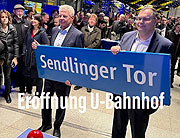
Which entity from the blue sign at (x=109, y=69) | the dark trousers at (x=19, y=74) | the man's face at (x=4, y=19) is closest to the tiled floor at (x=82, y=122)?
the dark trousers at (x=19, y=74)

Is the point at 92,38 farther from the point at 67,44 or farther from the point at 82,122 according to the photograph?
the point at 67,44

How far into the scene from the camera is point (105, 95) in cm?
425

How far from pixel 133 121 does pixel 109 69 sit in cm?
53

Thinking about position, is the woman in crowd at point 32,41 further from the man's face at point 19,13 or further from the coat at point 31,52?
the man's face at point 19,13

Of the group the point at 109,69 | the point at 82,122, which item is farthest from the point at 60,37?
the point at 82,122

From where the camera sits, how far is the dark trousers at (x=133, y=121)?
179 cm

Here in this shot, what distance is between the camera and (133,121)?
71.5 inches

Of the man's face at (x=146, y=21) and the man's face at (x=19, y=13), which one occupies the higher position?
the man's face at (x=19, y=13)

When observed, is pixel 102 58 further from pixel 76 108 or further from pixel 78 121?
pixel 76 108

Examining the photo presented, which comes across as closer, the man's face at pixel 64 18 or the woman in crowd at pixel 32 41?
the man's face at pixel 64 18

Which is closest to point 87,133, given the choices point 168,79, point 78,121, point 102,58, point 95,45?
point 78,121

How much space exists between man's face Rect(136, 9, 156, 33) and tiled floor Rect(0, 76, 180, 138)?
1.61 m

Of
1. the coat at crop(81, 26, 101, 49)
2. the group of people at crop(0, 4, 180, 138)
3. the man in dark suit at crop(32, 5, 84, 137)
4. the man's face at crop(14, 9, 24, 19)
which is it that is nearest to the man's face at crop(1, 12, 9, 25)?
the group of people at crop(0, 4, 180, 138)

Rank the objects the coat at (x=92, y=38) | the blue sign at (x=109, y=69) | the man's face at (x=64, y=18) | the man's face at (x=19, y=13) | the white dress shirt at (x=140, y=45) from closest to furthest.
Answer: the blue sign at (x=109, y=69) < the white dress shirt at (x=140, y=45) < the man's face at (x=64, y=18) < the man's face at (x=19, y=13) < the coat at (x=92, y=38)
